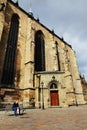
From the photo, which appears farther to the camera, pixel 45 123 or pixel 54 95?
pixel 54 95

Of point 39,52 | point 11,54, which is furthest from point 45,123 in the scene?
point 39,52

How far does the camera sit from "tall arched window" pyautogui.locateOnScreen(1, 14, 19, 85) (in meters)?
16.5

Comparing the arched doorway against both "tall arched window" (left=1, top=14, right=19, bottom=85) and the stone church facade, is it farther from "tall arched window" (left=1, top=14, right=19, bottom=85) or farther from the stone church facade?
"tall arched window" (left=1, top=14, right=19, bottom=85)

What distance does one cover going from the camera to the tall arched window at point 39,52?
71.7ft

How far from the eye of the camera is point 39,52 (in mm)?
23125

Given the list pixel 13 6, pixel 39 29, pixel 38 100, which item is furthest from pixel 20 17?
pixel 38 100

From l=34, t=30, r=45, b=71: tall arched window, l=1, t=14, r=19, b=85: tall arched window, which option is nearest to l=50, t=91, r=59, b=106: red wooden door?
l=34, t=30, r=45, b=71: tall arched window

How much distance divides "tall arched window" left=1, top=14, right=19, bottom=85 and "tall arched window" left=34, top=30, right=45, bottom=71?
4.58 meters

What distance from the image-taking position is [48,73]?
18516 mm

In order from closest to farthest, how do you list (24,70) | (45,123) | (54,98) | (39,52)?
(45,123), (54,98), (24,70), (39,52)

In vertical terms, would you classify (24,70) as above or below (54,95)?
above

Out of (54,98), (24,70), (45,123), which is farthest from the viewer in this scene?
(24,70)

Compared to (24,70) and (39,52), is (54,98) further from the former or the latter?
(39,52)

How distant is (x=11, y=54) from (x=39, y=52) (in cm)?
634
